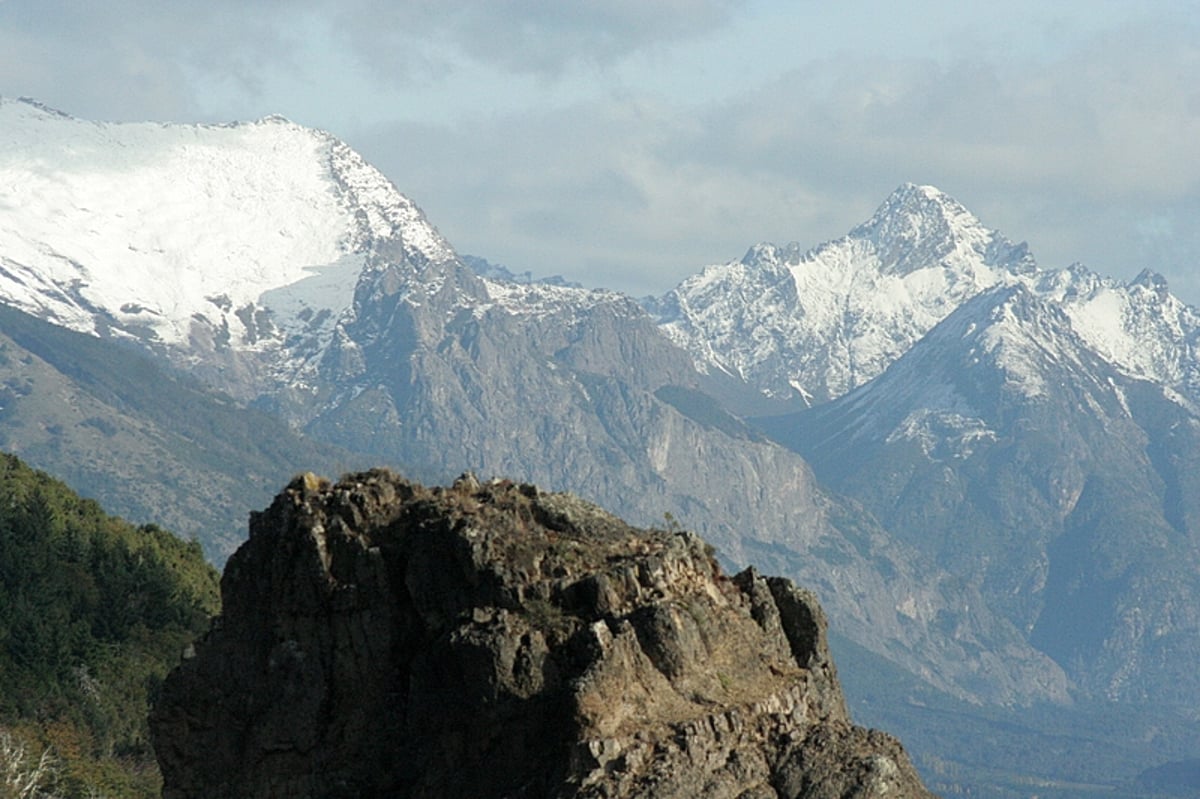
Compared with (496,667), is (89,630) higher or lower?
lower

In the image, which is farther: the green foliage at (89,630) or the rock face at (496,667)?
the green foliage at (89,630)

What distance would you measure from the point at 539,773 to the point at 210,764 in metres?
11.4

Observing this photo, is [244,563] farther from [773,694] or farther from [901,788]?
[901,788]

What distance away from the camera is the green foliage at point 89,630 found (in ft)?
340

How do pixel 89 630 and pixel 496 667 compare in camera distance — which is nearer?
pixel 496 667

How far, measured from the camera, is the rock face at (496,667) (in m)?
47.9

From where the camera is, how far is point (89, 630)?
124 meters

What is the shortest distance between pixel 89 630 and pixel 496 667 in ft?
264

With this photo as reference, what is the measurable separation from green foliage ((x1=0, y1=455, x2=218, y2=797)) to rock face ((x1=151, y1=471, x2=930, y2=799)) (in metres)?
37.2

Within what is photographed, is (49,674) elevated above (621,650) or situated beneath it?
situated beneath

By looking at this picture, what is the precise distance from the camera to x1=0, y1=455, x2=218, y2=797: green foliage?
4082 inches

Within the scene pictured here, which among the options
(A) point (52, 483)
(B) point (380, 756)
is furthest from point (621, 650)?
(A) point (52, 483)

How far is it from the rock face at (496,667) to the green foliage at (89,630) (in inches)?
1463

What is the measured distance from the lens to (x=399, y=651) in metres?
52.2
